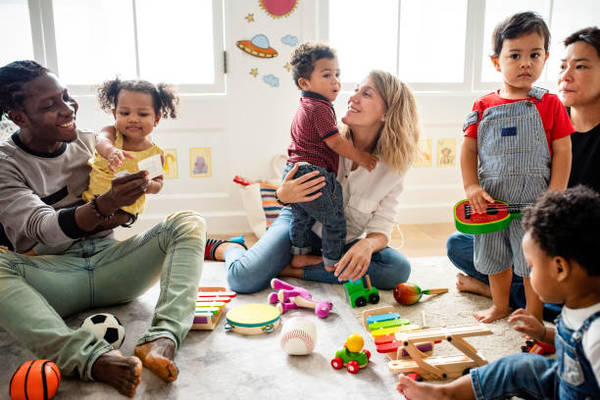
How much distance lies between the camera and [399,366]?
132cm

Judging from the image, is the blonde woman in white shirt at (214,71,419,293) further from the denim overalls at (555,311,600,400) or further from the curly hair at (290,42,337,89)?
the denim overalls at (555,311,600,400)

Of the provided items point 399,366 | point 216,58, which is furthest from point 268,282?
point 216,58

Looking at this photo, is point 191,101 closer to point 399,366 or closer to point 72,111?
point 72,111

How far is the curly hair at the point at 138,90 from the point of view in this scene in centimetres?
187

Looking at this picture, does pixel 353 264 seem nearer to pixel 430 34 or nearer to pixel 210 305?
pixel 210 305

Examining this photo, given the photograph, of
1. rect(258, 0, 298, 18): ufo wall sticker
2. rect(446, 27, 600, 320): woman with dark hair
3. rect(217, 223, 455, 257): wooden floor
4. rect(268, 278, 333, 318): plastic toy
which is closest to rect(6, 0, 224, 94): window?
rect(258, 0, 298, 18): ufo wall sticker

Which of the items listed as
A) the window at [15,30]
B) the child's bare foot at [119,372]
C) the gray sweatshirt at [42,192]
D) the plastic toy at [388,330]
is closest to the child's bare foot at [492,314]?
the plastic toy at [388,330]

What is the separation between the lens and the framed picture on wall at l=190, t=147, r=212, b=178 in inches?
118

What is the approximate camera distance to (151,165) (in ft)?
5.10

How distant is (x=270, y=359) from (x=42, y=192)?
34.5 inches

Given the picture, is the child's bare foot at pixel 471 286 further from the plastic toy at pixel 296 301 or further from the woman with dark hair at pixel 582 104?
the plastic toy at pixel 296 301

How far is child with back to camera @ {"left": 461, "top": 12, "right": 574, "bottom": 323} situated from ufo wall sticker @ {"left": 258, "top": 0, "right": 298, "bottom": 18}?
158 centimetres

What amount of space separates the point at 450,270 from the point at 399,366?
983 mm

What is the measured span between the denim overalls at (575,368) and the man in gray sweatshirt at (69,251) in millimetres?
907
